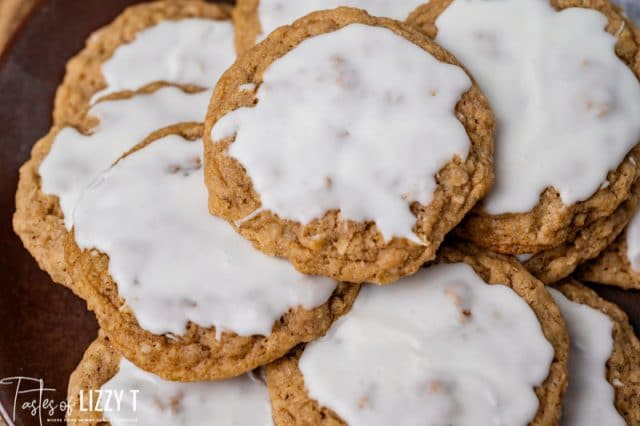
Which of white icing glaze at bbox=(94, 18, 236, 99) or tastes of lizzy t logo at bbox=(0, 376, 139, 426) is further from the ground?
white icing glaze at bbox=(94, 18, 236, 99)

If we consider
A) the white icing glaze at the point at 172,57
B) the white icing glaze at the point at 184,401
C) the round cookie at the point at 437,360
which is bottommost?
the white icing glaze at the point at 184,401

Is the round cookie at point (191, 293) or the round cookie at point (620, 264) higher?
the round cookie at point (191, 293)

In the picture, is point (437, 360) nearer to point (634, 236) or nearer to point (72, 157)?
point (634, 236)

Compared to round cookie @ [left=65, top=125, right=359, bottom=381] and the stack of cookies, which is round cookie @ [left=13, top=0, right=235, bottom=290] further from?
round cookie @ [left=65, top=125, right=359, bottom=381]

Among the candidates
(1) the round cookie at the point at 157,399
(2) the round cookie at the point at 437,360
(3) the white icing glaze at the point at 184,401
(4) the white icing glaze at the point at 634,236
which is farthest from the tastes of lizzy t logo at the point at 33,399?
(4) the white icing glaze at the point at 634,236

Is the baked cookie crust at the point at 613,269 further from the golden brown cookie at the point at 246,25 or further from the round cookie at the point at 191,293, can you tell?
the golden brown cookie at the point at 246,25

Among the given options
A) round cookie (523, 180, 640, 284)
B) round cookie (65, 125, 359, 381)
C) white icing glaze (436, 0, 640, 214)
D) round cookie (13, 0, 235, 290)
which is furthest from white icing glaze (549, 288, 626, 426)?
round cookie (13, 0, 235, 290)

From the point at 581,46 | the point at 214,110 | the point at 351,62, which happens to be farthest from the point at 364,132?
the point at 581,46
